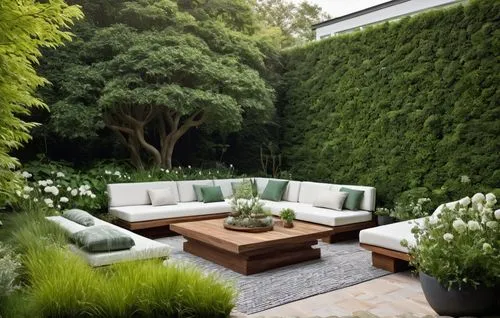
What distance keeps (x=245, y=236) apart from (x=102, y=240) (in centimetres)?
170

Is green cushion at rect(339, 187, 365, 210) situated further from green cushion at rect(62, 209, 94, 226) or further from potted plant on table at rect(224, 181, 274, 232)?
green cushion at rect(62, 209, 94, 226)

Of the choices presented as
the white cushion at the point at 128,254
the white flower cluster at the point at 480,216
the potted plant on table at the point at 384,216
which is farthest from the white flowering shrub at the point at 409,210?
the white cushion at the point at 128,254

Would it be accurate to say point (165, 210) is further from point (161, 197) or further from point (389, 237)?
point (389, 237)

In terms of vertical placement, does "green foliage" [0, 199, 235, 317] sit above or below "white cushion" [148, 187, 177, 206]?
below

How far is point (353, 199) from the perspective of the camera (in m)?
6.67

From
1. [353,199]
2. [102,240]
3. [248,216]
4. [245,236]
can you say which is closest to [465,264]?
[245,236]

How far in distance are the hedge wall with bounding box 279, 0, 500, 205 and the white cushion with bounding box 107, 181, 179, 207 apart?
11.4 ft

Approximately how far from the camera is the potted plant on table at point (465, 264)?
2.93 m

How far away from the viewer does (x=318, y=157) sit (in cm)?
850

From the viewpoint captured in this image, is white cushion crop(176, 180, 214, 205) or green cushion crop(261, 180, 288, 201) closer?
white cushion crop(176, 180, 214, 205)

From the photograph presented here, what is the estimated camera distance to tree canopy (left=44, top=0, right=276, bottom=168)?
699 centimetres

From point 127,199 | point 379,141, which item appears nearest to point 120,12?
point 127,199

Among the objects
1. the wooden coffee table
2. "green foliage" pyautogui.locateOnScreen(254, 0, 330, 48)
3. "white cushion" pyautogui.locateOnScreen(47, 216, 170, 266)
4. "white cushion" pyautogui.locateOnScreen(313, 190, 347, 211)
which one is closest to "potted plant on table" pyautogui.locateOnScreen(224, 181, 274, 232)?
the wooden coffee table

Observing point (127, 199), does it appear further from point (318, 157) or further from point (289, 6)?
point (289, 6)
